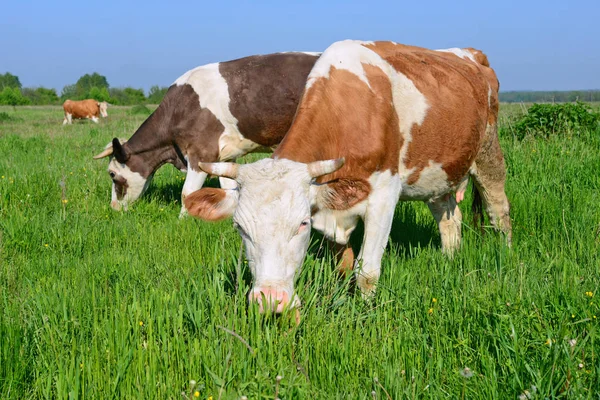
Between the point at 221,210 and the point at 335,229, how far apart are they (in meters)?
0.96

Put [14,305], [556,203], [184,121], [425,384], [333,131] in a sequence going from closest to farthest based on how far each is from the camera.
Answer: [425,384] < [14,305] < [333,131] < [556,203] < [184,121]

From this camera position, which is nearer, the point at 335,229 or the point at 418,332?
the point at 418,332

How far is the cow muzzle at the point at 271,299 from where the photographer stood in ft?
10.1

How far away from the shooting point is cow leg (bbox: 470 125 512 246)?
6.23m

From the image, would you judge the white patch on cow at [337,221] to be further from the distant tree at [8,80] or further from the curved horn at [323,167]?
the distant tree at [8,80]

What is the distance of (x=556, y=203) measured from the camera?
6016 millimetres

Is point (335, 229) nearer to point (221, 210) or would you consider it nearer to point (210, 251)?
point (221, 210)

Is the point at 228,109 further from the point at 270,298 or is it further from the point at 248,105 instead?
the point at 270,298

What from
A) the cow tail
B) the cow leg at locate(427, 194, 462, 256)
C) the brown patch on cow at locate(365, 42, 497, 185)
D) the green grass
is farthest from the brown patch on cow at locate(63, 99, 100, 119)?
the brown patch on cow at locate(365, 42, 497, 185)

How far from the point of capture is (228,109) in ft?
26.7

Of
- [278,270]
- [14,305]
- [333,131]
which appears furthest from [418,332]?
[14,305]

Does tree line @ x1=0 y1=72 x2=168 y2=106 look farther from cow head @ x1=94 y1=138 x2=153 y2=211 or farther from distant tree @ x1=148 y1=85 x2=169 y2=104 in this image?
cow head @ x1=94 y1=138 x2=153 y2=211

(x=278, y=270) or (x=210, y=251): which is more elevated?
(x=278, y=270)

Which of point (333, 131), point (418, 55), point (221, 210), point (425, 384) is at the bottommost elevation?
point (425, 384)
